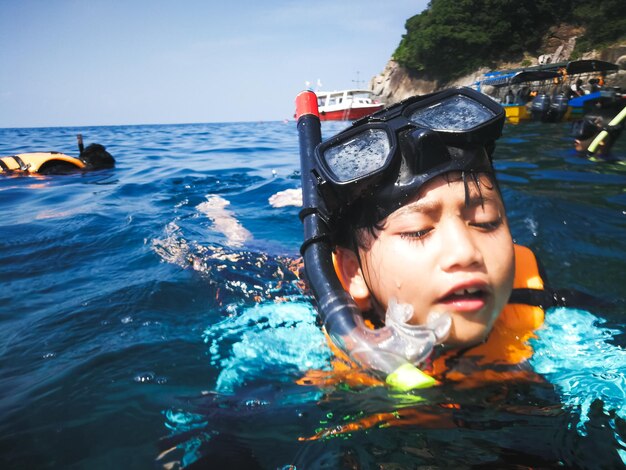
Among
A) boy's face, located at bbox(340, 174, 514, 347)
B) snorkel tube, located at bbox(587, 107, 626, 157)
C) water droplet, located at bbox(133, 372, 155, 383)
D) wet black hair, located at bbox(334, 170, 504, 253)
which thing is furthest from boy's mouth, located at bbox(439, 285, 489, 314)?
snorkel tube, located at bbox(587, 107, 626, 157)

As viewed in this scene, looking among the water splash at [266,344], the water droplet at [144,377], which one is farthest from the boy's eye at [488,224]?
the water droplet at [144,377]

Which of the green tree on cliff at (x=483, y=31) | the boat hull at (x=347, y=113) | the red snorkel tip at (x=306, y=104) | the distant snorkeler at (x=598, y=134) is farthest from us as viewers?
the green tree on cliff at (x=483, y=31)

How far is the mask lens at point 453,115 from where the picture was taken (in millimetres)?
1706

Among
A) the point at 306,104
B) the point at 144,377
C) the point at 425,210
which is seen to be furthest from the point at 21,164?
the point at 425,210

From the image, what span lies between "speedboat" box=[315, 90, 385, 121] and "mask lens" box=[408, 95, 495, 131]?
1387 inches

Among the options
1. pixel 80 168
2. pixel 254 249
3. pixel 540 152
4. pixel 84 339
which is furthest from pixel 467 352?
pixel 80 168

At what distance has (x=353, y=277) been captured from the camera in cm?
194

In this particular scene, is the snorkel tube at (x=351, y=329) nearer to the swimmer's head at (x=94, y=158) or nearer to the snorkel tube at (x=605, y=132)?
the snorkel tube at (x=605, y=132)

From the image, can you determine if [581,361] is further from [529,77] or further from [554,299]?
[529,77]

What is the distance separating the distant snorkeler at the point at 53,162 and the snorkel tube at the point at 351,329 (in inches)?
358

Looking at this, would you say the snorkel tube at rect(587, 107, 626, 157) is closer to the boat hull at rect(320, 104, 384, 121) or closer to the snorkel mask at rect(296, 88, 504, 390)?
the snorkel mask at rect(296, 88, 504, 390)

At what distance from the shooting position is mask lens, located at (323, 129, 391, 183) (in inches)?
67.2

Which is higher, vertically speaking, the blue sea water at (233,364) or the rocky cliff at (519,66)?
the rocky cliff at (519,66)

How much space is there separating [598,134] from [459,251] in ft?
25.3
